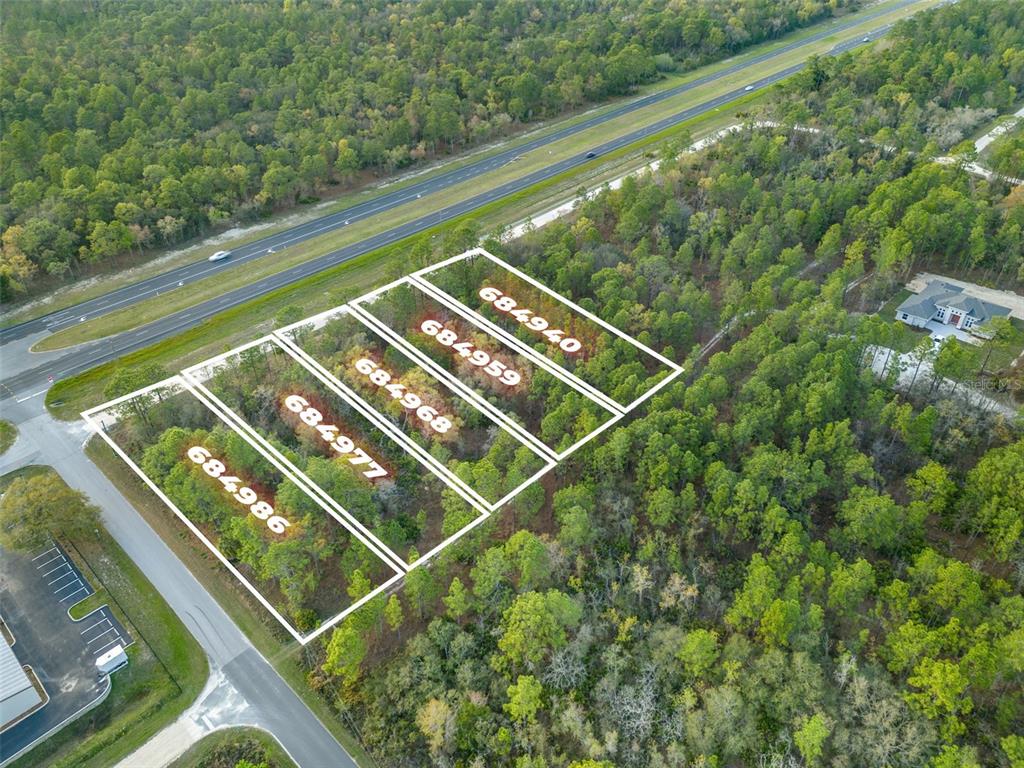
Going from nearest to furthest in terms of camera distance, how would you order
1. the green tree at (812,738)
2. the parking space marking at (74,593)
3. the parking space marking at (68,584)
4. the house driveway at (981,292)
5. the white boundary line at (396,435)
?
1. the green tree at (812,738)
2. the white boundary line at (396,435)
3. the parking space marking at (74,593)
4. the parking space marking at (68,584)
5. the house driveway at (981,292)

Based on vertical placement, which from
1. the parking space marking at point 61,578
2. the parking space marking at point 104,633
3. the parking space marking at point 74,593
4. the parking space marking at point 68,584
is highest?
the parking space marking at point 61,578

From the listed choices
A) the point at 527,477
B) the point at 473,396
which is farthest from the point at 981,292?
the point at 473,396

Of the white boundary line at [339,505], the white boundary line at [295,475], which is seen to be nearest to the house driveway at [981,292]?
the white boundary line at [339,505]

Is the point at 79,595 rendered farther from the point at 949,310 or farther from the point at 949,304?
the point at 949,304

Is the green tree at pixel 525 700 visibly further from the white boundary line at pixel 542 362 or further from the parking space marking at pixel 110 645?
the parking space marking at pixel 110 645

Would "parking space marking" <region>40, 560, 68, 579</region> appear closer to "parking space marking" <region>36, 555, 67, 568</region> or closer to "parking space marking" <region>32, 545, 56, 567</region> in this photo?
"parking space marking" <region>36, 555, 67, 568</region>

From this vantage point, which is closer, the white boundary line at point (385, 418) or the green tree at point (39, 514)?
the white boundary line at point (385, 418)

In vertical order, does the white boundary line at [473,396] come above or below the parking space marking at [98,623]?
above

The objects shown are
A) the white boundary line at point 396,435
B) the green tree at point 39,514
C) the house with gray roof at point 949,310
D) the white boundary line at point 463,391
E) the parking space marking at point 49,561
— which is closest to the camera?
the white boundary line at point 396,435
